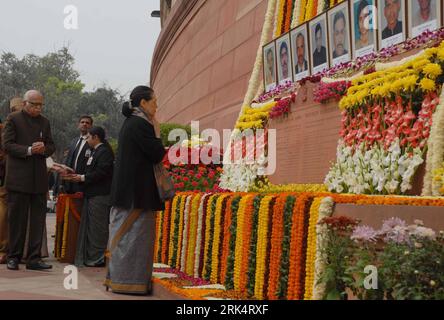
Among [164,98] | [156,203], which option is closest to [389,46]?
[156,203]

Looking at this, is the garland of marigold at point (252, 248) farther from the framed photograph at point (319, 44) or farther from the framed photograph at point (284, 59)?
the framed photograph at point (284, 59)

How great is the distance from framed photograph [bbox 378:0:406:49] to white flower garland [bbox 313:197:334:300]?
9.89 feet

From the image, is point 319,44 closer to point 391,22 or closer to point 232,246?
point 391,22

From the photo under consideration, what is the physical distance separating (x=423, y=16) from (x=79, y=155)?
4894 mm

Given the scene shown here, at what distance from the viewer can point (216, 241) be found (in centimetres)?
636

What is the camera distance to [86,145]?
31.4ft

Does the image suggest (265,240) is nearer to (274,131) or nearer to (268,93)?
(274,131)

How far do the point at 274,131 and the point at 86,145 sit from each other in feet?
8.45

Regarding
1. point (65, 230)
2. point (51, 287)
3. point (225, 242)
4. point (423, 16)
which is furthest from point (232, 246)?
point (65, 230)

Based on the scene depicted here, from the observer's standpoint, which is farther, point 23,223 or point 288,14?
point 288,14

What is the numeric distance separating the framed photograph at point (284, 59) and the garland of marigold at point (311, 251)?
5.24m

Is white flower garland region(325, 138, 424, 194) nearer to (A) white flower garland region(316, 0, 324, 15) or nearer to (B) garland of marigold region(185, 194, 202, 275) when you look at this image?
(B) garland of marigold region(185, 194, 202, 275)

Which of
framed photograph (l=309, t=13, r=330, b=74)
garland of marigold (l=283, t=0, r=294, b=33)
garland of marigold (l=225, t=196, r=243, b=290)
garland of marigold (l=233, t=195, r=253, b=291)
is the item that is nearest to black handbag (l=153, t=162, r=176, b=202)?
garland of marigold (l=225, t=196, r=243, b=290)

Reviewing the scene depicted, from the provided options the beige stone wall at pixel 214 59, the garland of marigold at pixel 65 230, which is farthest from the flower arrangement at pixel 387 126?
the beige stone wall at pixel 214 59
